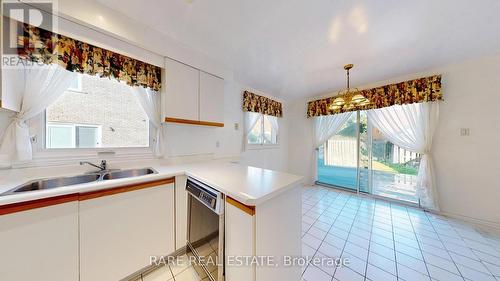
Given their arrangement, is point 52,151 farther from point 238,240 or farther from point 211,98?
point 238,240

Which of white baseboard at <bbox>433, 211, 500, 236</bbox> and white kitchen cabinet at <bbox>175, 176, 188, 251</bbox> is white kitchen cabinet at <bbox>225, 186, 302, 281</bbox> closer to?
white kitchen cabinet at <bbox>175, 176, 188, 251</bbox>

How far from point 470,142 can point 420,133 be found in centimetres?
52

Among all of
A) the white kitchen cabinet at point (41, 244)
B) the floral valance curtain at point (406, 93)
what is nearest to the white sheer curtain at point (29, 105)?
the white kitchen cabinet at point (41, 244)

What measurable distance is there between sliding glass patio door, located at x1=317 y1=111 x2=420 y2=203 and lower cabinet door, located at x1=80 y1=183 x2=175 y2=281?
12.2ft

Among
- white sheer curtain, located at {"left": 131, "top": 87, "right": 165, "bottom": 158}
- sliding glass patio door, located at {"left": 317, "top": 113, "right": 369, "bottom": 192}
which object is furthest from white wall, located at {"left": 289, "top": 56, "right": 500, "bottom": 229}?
white sheer curtain, located at {"left": 131, "top": 87, "right": 165, "bottom": 158}

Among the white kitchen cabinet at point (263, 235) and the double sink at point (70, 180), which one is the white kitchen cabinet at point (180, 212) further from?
the white kitchen cabinet at point (263, 235)

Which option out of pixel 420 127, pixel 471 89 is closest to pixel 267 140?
pixel 420 127

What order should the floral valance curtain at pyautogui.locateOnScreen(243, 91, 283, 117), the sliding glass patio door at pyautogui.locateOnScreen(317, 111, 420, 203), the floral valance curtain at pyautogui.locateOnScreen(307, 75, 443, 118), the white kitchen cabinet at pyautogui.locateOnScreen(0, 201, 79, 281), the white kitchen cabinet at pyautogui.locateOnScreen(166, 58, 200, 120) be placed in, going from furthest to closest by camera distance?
1. the floral valance curtain at pyautogui.locateOnScreen(243, 91, 283, 117)
2. the sliding glass patio door at pyautogui.locateOnScreen(317, 111, 420, 203)
3. the floral valance curtain at pyautogui.locateOnScreen(307, 75, 443, 118)
4. the white kitchen cabinet at pyautogui.locateOnScreen(166, 58, 200, 120)
5. the white kitchen cabinet at pyautogui.locateOnScreen(0, 201, 79, 281)

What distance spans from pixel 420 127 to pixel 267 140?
2788 mm

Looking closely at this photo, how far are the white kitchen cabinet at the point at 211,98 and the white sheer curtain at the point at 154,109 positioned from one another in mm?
511

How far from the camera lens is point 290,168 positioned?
4492 mm

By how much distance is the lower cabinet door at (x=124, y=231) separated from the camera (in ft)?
3.56

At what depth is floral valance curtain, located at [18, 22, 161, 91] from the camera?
1149mm

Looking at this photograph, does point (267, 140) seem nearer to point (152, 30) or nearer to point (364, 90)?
point (364, 90)
